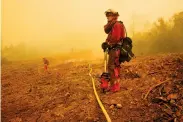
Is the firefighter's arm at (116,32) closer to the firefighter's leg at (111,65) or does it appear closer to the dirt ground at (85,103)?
the firefighter's leg at (111,65)

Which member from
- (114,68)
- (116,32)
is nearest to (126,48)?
(116,32)

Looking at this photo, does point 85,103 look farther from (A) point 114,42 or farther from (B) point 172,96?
(B) point 172,96

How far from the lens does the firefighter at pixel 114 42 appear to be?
6211 millimetres

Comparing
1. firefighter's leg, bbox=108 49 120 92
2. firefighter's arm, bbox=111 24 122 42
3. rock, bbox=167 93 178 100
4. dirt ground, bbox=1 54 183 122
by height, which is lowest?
dirt ground, bbox=1 54 183 122

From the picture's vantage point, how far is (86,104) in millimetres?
5539

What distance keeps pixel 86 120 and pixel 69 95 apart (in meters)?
1.93

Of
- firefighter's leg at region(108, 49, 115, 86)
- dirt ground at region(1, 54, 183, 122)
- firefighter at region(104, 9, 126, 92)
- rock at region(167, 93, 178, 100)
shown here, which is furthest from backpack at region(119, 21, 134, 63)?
rock at region(167, 93, 178, 100)

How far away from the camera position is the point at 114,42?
6.29 meters

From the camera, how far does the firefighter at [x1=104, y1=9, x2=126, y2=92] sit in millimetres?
6211

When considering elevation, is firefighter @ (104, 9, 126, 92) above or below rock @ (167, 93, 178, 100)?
above

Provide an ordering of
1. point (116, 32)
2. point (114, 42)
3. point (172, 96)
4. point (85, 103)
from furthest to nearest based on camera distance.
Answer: point (114, 42), point (116, 32), point (85, 103), point (172, 96)

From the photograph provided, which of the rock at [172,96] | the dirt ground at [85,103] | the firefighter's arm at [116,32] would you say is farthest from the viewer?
the firefighter's arm at [116,32]

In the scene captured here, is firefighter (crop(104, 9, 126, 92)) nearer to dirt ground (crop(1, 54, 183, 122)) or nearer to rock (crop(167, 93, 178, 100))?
dirt ground (crop(1, 54, 183, 122))

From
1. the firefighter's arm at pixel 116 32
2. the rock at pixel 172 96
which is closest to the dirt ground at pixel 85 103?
the rock at pixel 172 96
